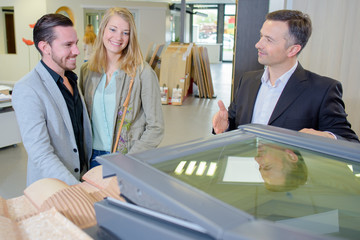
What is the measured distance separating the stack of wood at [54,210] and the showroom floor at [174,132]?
2.86 m

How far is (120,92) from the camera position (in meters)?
2.00

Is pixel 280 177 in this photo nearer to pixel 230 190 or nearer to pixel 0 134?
pixel 230 190

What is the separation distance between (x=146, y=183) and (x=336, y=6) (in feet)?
10.1

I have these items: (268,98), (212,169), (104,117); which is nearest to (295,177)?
(212,169)

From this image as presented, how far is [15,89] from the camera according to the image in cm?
170

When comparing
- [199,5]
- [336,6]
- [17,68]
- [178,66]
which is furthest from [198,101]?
[199,5]

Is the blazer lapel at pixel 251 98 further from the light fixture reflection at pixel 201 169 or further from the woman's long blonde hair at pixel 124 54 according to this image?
the light fixture reflection at pixel 201 169

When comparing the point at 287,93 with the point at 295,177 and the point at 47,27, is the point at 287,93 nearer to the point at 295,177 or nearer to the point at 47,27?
the point at 295,177

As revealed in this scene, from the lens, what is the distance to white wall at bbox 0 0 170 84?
11.7 metres

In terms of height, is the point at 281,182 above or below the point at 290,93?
below

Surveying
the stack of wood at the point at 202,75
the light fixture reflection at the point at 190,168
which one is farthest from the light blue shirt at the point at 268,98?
the stack of wood at the point at 202,75

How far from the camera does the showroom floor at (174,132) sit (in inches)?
153

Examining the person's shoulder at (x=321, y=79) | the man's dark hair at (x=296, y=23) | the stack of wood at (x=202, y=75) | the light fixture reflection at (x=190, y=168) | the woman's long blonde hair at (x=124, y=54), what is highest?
the man's dark hair at (x=296, y=23)

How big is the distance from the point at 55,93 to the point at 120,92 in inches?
15.7
